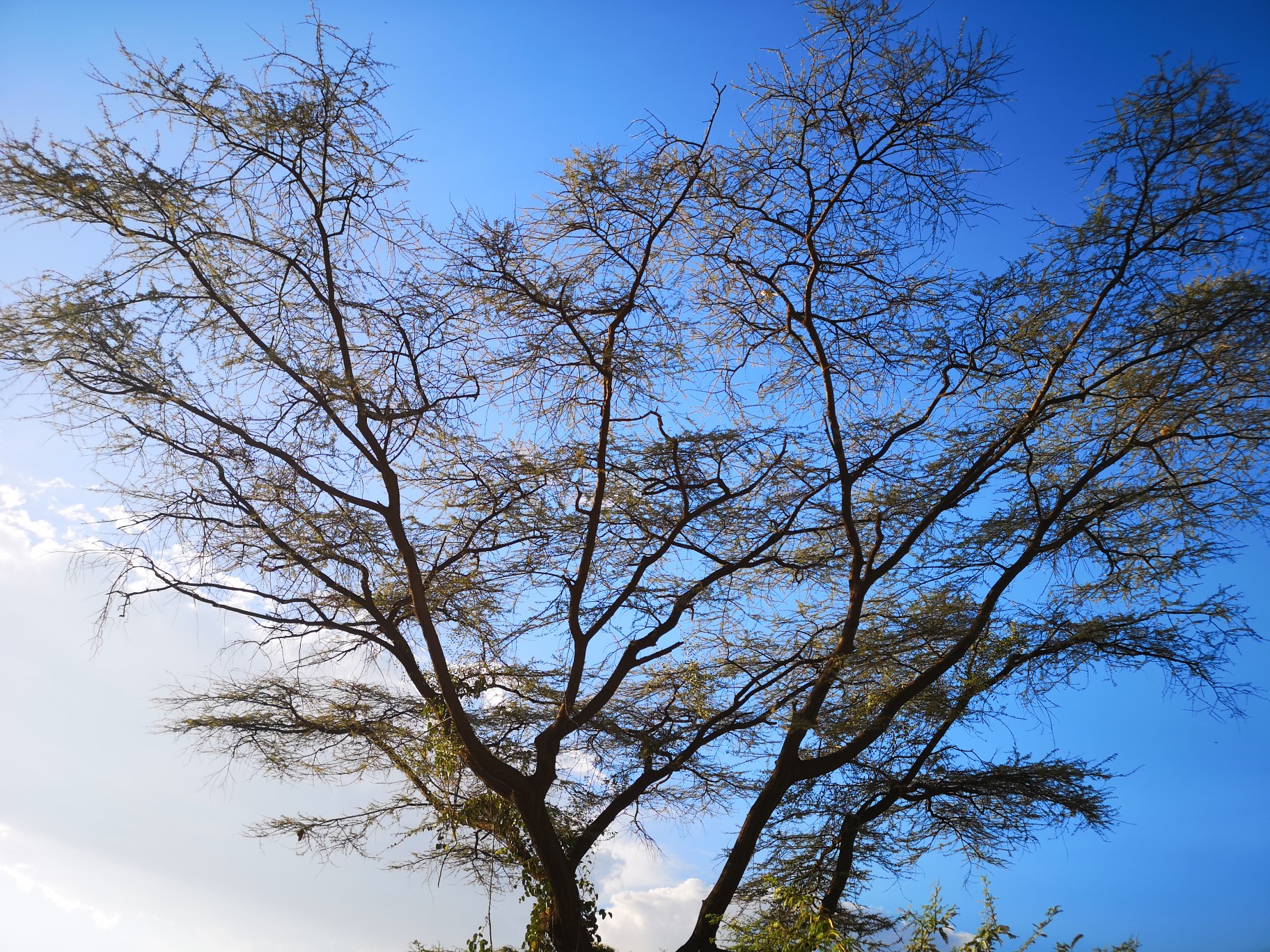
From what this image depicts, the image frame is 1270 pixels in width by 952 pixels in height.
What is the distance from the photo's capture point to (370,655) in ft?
22.6

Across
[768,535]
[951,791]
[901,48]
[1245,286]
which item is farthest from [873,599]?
[901,48]

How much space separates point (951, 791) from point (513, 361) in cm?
453

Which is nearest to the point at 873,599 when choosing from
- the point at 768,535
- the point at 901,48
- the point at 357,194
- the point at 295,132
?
the point at 768,535

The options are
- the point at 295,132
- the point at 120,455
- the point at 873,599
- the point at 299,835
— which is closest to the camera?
the point at 295,132

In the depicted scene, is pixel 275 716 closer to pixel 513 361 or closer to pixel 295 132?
pixel 513 361

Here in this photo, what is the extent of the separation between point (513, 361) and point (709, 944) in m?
3.88

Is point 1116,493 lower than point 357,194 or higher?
lower

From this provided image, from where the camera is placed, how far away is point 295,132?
211 inches

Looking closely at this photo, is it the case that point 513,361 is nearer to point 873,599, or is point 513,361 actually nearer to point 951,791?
point 873,599

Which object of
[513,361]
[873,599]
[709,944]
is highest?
[513,361]

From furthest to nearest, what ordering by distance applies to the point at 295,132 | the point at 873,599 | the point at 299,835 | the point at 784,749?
the point at 299,835 < the point at 873,599 < the point at 784,749 < the point at 295,132

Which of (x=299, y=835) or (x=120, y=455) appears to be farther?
(x=299, y=835)

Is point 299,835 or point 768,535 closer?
point 768,535

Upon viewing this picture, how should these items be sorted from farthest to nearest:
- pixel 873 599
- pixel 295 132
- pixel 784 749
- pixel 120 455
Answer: pixel 873 599, pixel 784 749, pixel 120 455, pixel 295 132
